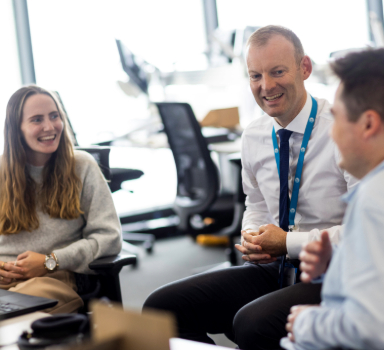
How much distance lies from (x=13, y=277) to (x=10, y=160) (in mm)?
455

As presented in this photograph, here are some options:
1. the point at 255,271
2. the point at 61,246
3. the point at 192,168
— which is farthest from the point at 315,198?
the point at 192,168

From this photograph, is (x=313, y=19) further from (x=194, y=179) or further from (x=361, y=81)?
(x=361, y=81)

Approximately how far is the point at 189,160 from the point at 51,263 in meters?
1.64

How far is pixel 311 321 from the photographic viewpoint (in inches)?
31.8

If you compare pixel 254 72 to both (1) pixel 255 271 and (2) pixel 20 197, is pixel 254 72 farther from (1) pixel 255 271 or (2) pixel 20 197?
(2) pixel 20 197

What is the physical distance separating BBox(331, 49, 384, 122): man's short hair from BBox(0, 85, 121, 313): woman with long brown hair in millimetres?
1143

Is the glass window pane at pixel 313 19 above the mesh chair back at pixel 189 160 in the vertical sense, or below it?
above

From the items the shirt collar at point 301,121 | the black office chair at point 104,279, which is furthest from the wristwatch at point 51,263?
the shirt collar at point 301,121

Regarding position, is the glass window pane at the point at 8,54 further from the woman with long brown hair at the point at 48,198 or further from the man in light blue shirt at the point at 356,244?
the man in light blue shirt at the point at 356,244

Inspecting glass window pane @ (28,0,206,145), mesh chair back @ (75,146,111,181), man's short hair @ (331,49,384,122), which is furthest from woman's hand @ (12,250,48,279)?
glass window pane @ (28,0,206,145)

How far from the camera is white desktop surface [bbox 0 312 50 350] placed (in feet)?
3.08

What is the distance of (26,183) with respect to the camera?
70.7 inches

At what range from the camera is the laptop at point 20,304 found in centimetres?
113

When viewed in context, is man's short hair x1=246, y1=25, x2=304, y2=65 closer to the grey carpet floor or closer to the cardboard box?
the grey carpet floor
